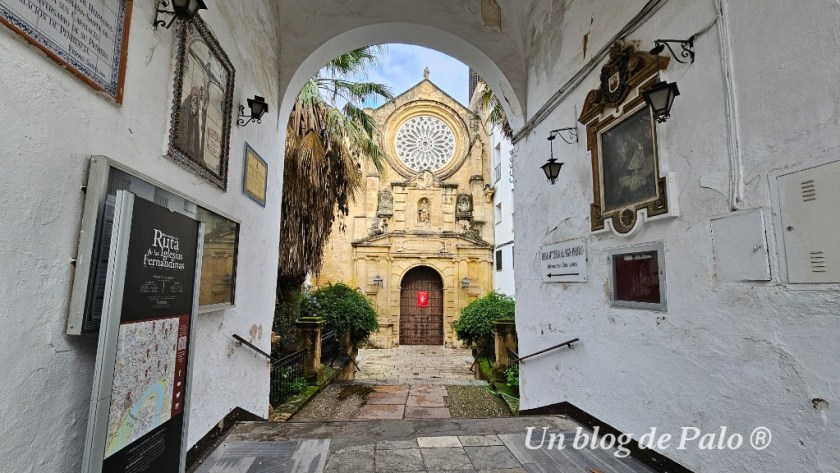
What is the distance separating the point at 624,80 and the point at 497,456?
314cm

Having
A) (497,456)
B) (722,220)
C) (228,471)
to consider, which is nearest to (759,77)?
(722,220)

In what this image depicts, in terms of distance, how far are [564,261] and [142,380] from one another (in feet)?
12.0

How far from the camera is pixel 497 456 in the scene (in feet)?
9.75

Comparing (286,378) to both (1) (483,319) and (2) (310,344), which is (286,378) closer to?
(2) (310,344)

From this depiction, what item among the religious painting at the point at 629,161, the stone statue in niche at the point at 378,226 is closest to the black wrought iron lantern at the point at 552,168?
the religious painting at the point at 629,161

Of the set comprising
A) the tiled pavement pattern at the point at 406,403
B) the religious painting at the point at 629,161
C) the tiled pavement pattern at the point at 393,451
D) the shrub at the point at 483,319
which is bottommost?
the tiled pavement pattern at the point at 406,403

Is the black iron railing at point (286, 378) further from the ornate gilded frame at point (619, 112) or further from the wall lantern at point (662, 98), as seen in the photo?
the wall lantern at point (662, 98)

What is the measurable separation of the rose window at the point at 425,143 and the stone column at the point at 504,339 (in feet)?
39.8

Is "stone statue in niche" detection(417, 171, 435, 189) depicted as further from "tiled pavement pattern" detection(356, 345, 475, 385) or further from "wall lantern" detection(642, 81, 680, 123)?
"wall lantern" detection(642, 81, 680, 123)


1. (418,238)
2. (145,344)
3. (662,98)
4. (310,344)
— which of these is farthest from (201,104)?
(418,238)

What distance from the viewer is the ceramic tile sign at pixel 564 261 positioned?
12.7ft

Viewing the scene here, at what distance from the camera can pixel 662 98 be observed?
261cm

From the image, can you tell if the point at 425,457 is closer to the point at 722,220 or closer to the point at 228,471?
the point at 228,471

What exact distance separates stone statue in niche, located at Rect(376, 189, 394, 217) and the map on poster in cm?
1553
